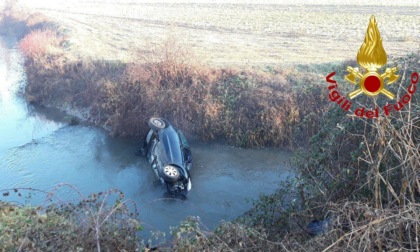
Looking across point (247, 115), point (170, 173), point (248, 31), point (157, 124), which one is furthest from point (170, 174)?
point (248, 31)

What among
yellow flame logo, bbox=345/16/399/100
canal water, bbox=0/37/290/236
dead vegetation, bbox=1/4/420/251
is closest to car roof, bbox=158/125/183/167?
canal water, bbox=0/37/290/236

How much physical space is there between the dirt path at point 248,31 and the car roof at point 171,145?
6.91m

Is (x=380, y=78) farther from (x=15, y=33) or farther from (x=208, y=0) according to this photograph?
(x=208, y=0)

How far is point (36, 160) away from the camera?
50.8 feet

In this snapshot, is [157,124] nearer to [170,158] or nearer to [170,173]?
[170,158]

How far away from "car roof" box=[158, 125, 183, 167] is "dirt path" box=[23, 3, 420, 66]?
6.91 metres

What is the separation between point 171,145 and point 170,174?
3.68 ft

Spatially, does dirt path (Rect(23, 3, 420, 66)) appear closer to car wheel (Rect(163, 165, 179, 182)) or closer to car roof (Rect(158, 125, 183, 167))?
car roof (Rect(158, 125, 183, 167))

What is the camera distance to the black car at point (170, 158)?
40.6 ft

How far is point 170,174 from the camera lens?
1228 cm

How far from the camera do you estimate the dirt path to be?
21.7 meters

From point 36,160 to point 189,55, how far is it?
7890 millimetres

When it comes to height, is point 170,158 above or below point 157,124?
below

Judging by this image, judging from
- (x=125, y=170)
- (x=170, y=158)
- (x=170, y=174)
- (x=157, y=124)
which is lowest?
(x=125, y=170)
